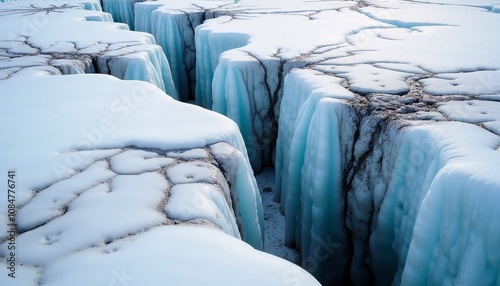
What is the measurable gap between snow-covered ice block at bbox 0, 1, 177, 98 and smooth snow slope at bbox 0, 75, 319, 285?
0.72 metres

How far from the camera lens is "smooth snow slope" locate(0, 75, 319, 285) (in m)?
0.96

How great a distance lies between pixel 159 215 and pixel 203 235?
163 millimetres

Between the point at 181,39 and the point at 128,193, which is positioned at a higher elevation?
the point at 128,193

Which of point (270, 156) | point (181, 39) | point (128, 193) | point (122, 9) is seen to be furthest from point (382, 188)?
point (122, 9)

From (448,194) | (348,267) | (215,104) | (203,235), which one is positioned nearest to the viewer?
(203,235)

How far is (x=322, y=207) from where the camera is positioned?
1929mm

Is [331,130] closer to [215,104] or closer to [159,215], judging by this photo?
[159,215]

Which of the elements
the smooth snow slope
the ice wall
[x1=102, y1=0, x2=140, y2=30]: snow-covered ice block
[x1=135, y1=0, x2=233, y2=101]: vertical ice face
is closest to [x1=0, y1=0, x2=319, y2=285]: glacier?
the smooth snow slope

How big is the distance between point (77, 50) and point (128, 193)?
231 cm

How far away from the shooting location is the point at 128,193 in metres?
1.26

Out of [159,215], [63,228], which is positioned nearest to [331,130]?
[159,215]

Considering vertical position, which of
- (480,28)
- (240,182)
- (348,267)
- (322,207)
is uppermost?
(480,28)

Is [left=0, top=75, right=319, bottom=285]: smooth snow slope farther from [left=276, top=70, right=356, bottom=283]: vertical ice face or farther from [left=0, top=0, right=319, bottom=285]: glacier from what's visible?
[left=276, top=70, right=356, bottom=283]: vertical ice face

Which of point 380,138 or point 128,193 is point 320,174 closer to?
point 380,138
